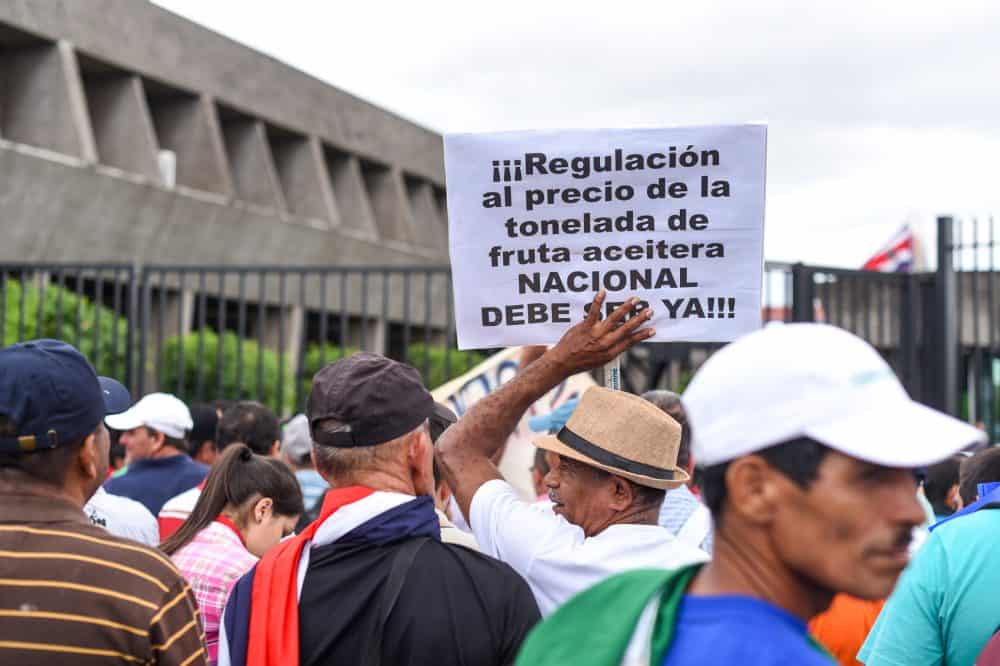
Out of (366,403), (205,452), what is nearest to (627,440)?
(366,403)

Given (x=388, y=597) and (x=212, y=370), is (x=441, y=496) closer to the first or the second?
(x=388, y=597)

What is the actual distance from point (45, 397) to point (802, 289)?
8.15m

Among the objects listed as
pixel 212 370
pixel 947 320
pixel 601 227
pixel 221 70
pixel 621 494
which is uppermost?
pixel 221 70

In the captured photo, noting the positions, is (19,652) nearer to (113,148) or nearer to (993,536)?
(993,536)

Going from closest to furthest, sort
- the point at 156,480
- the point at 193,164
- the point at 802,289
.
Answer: the point at 156,480
the point at 802,289
the point at 193,164

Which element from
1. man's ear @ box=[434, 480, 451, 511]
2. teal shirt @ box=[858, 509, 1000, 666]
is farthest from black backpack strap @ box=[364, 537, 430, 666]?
man's ear @ box=[434, 480, 451, 511]

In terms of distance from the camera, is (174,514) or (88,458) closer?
(88,458)

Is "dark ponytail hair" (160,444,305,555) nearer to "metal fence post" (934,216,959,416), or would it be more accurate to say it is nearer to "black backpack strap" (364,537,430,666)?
"black backpack strap" (364,537,430,666)

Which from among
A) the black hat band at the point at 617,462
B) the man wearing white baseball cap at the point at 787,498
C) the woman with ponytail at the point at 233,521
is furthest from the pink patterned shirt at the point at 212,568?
the man wearing white baseball cap at the point at 787,498

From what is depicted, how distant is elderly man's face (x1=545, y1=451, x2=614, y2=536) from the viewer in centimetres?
333

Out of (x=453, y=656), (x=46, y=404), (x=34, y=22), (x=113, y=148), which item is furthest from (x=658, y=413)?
(x=113, y=148)

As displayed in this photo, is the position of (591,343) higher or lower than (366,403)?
higher

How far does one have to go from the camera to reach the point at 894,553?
194cm

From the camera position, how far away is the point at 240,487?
4.81 metres
